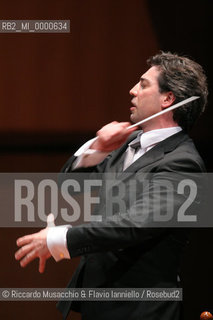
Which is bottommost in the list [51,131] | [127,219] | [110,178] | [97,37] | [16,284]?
[16,284]

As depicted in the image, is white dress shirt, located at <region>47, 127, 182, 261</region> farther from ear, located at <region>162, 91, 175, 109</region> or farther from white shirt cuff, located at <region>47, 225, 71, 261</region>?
white shirt cuff, located at <region>47, 225, 71, 261</region>

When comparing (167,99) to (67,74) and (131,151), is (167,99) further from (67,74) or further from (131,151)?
(67,74)

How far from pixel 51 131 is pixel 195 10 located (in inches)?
25.9

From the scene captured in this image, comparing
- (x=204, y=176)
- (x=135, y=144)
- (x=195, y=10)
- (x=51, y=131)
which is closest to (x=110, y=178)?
(x=135, y=144)

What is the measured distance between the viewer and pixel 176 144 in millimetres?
1319

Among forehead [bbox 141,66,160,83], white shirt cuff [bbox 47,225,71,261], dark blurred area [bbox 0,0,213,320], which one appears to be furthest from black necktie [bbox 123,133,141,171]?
dark blurred area [bbox 0,0,213,320]

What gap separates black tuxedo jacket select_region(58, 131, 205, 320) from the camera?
1.19 metres

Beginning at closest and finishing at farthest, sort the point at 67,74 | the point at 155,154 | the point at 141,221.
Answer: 1. the point at 141,221
2. the point at 155,154
3. the point at 67,74

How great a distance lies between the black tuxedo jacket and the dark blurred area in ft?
2.09

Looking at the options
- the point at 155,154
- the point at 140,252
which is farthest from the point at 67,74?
the point at 140,252

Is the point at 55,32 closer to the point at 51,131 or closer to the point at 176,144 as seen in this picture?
the point at 51,131

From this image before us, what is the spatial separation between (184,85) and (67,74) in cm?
64

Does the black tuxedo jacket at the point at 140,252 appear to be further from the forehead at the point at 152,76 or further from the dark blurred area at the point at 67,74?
the dark blurred area at the point at 67,74

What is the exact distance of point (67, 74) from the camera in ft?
6.28
